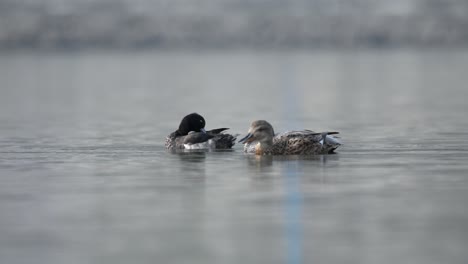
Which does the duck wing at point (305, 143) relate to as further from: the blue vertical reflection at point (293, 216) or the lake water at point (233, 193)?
the blue vertical reflection at point (293, 216)

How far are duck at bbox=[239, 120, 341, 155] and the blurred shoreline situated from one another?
127m

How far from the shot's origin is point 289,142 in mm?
20031

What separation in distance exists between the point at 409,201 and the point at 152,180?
12.6ft

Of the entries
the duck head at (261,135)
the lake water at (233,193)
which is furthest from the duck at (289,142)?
the lake water at (233,193)

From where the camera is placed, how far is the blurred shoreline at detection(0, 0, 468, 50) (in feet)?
519

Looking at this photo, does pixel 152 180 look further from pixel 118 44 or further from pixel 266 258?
pixel 118 44

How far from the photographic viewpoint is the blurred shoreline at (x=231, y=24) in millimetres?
158250

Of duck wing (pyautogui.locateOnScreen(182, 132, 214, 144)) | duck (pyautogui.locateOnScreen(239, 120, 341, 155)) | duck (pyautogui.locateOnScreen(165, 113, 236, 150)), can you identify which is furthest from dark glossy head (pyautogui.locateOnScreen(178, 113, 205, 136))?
duck (pyautogui.locateOnScreen(239, 120, 341, 155))

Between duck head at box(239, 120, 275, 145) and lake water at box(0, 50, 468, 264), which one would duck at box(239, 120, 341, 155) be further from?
lake water at box(0, 50, 468, 264)

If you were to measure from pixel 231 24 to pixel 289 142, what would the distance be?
155736 mm

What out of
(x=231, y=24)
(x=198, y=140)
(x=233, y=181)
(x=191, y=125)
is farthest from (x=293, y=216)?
(x=231, y=24)

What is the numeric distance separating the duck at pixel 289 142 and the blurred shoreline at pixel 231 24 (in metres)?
127

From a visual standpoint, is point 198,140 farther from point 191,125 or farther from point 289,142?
point 289,142

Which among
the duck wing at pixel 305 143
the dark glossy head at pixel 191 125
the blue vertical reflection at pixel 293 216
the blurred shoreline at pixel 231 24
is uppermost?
the blurred shoreline at pixel 231 24
